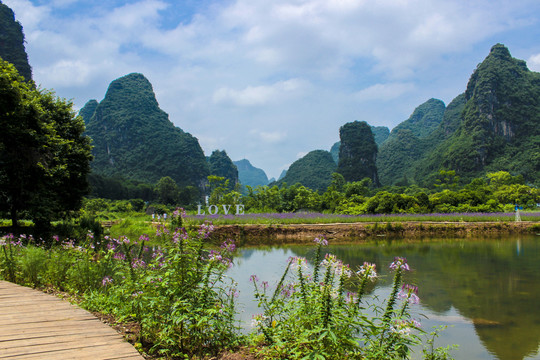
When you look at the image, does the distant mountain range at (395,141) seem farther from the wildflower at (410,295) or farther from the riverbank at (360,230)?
the wildflower at (410,295)

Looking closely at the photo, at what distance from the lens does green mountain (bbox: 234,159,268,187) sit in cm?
17388

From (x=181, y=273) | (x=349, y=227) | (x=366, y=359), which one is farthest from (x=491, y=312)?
(x=349, y=227)

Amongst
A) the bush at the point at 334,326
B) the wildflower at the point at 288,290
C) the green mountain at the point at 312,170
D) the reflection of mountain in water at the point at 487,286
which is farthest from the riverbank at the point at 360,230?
the green mountain at the point at 312,170

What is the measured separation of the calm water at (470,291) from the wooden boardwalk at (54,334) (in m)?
1.55

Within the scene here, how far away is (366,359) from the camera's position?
1.95 metres

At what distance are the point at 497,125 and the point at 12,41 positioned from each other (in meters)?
70.7

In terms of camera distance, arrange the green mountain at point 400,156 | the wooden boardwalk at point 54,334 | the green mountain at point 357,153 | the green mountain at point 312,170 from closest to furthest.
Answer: the wooden boardwalk at point 54,334 → the green mountain at point 357,153 → the green mountain at point 400,156 → the green mountain at point 312,170

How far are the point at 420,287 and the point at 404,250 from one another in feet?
14.8

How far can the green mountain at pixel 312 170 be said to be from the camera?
8019 centimetres

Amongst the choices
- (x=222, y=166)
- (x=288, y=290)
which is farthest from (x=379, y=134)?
(x=288, y=290)

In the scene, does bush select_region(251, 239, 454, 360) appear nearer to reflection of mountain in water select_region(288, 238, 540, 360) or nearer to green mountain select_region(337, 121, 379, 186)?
reflection of mountain in water select_region(288, 238, 540, 360)

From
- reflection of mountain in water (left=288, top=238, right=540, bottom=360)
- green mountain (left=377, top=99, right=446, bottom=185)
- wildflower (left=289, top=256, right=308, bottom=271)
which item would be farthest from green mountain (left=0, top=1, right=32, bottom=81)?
green mountain (left=377, top=99, right=446, bottom=185)

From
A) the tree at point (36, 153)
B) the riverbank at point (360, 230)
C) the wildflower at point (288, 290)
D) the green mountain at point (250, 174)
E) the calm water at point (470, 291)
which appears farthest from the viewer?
the green mountain at point (250, 174)

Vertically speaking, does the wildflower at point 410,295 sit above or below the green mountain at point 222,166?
below
